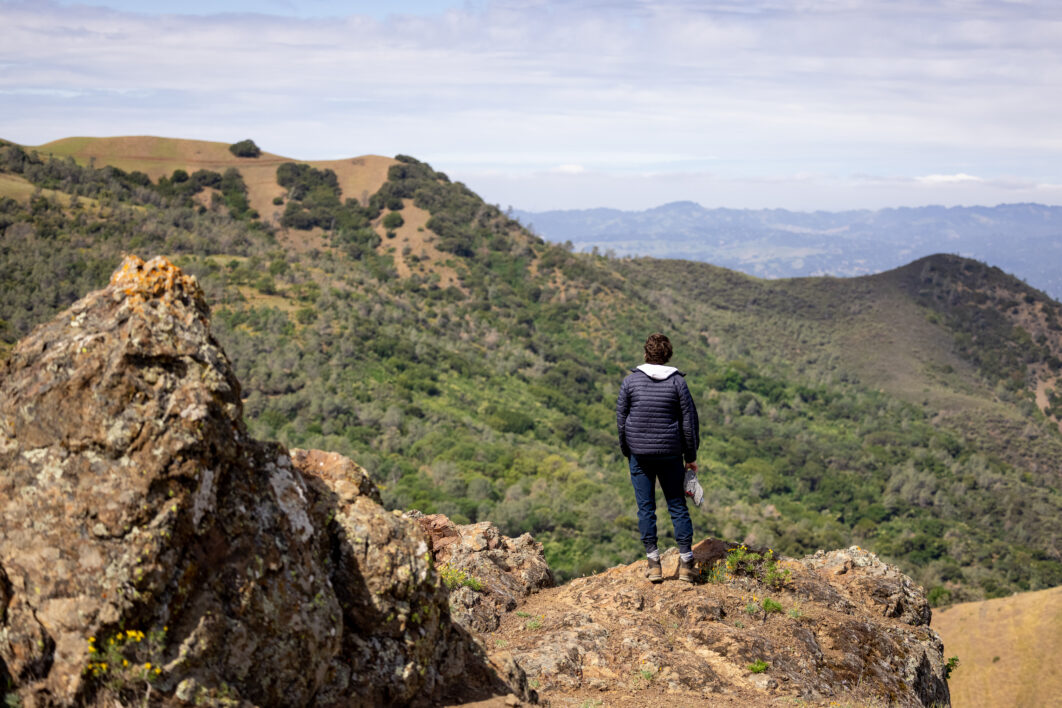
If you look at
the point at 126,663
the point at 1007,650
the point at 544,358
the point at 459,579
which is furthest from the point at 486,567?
the point at 544,358

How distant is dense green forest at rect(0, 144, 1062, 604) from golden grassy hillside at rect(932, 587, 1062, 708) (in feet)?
20.1

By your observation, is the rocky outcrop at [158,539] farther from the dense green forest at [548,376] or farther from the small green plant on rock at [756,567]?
the dense green forest at [548,376]

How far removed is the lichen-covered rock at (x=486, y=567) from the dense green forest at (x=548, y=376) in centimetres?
1748

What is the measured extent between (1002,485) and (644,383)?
7568 centimetres

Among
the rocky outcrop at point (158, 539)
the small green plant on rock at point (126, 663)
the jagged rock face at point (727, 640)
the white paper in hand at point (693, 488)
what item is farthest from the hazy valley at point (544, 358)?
the small green plant on rock at point (126, 663)

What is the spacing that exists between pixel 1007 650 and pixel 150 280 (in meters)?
40.5

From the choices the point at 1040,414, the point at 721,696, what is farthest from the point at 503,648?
the point at 1040,414

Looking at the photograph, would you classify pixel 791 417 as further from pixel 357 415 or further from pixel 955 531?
pixel 357 415

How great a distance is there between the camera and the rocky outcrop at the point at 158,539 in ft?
12.7

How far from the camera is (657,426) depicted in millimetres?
7336

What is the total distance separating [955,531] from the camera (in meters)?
58.0

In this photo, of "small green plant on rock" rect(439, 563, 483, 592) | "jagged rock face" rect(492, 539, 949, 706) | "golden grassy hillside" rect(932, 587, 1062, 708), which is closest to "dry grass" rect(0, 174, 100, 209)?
"small green plant on rock" rect(439, 563, 483, 592)

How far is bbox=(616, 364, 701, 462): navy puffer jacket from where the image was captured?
7.29 metres

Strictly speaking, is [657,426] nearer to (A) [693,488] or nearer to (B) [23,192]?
(A) [693,488]
